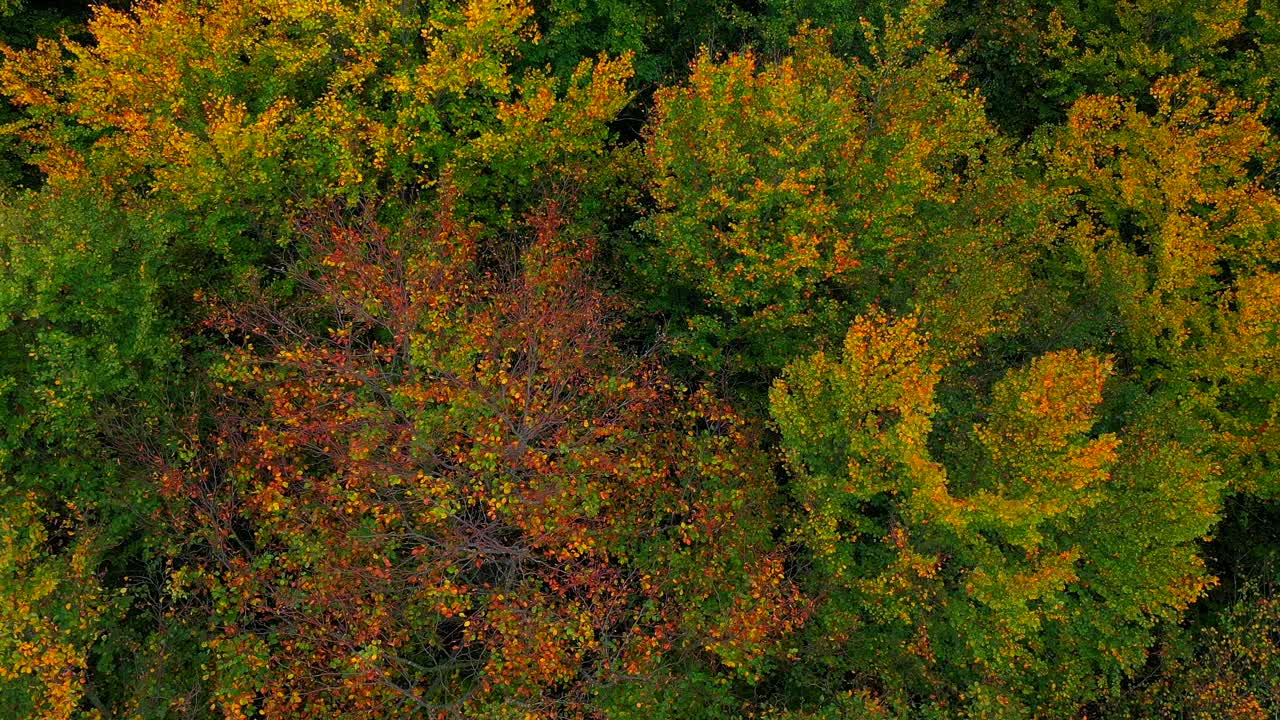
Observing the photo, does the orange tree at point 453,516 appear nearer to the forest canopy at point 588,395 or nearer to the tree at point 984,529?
the forest canopy at point 588,395

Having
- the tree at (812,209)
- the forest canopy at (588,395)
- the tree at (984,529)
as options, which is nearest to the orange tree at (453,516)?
the forest canopy at (588,395)

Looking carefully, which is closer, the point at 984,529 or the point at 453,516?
the point at 453,516

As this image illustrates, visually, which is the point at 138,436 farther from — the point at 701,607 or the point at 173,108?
the point at 701,607

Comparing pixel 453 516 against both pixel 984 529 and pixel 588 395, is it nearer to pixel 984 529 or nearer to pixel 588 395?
pixel 588 395

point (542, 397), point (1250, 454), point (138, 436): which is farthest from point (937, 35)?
point (138, 436)

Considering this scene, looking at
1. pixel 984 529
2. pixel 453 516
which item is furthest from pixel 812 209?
pixel 453 516

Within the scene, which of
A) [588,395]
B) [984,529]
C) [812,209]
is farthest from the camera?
[812,209]

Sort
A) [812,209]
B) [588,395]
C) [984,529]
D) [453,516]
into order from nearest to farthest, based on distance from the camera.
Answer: [453,516] → [984,529] → [588,395] → [812,209]

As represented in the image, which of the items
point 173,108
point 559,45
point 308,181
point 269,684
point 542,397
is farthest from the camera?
point 559,45
